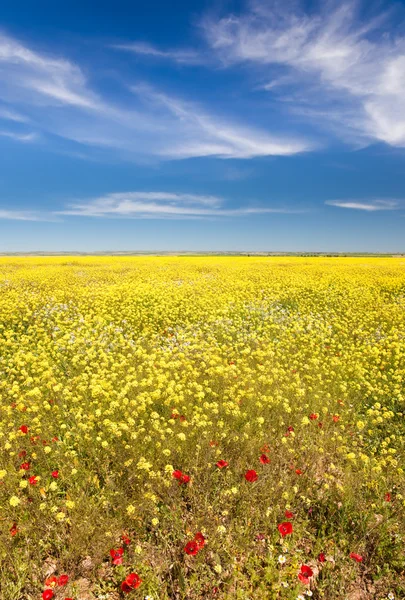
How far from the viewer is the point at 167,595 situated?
312cm

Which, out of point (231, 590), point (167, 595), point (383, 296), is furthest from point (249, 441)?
point (383, 296)

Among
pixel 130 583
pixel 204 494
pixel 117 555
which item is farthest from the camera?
pixel 204 494

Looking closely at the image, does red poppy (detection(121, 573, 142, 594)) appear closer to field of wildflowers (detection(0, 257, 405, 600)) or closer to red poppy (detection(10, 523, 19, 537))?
field of wildflowers (detection(0, 257, 405, 600))

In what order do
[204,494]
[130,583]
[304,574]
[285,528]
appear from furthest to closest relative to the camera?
[204,494], [285,528], [304,574], [130,583]

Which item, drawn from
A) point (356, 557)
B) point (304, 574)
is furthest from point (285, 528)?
point (356, 557)

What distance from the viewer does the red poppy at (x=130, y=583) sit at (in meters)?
2.93

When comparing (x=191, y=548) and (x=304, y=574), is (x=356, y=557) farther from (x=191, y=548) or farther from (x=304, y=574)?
(x=191, y=548)

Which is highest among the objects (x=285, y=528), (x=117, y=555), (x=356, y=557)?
(x=285, y=528)

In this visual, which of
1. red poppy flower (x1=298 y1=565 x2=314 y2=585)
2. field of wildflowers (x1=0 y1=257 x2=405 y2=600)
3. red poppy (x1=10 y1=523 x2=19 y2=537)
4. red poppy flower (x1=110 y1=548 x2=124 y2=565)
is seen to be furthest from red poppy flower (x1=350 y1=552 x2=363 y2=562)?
red poppy (x1=10 y1=523 x2=19 y2=537)

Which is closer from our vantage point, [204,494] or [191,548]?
[191,548]

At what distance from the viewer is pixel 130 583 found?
9.62 ft

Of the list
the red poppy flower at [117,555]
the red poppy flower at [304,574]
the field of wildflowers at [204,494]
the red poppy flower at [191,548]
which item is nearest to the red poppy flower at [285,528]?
the field of wildflowers at [204,494]

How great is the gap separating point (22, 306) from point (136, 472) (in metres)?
11.5

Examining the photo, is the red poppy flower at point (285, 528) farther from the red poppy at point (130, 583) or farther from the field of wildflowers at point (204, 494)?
the red poppy at point (130, 583)
